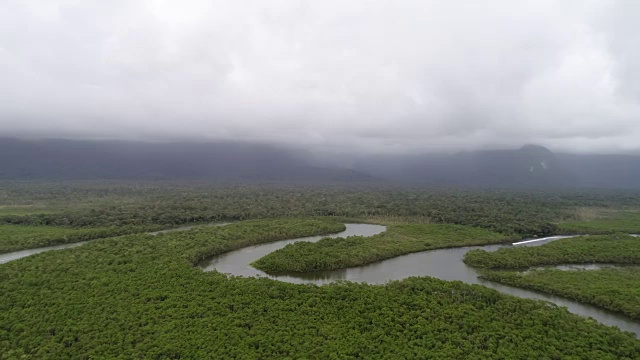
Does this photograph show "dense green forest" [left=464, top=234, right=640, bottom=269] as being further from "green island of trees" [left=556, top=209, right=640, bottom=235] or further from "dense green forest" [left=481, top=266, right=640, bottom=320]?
"green island of trees" [left=556, top=209, right=640, bottom=235]

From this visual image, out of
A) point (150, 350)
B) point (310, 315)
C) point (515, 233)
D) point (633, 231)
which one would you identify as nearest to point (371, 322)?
point (310, 315)

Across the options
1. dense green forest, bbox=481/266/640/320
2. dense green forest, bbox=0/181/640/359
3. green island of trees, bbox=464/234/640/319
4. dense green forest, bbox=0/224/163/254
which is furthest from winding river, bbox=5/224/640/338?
dense green forest, bbox=0/224/163/254

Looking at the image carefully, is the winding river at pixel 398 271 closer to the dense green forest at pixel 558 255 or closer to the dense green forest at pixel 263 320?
the dense green forest at pixel 558 255

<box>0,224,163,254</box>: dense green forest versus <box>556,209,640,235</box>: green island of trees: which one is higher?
<box>556,209,640,235</box>: green island of trees

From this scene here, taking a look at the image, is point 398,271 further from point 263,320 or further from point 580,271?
point 263,320

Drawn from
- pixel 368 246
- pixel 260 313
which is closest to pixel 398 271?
pixel 368 246
